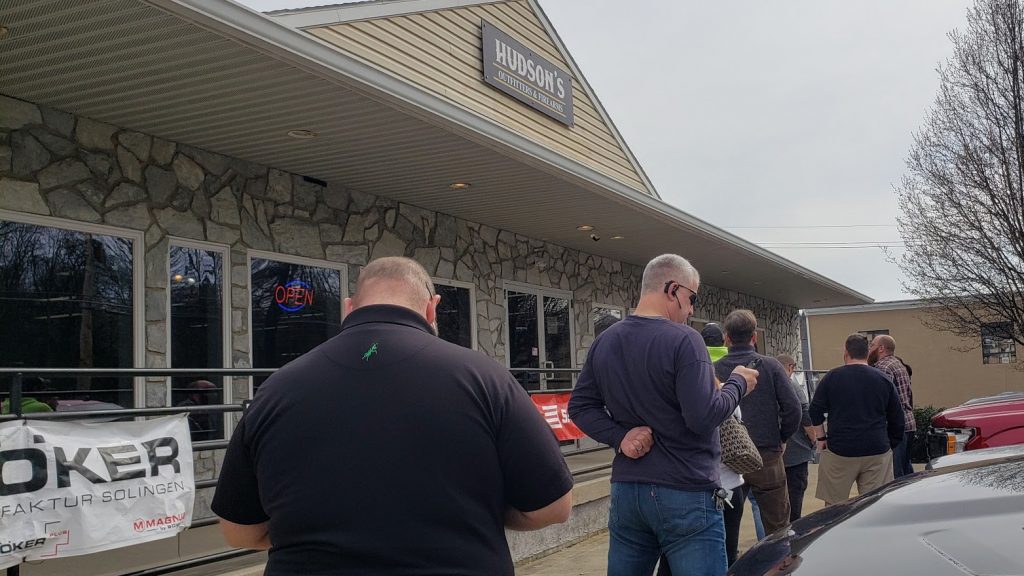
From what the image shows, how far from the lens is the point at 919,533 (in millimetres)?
2561

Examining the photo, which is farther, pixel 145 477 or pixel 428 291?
pixel 145 477

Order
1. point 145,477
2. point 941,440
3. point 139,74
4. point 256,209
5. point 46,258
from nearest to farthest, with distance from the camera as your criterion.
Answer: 1. point 145,477
2. point 139,74
3. point 46,258
4. point 941,440
5. point 256,209

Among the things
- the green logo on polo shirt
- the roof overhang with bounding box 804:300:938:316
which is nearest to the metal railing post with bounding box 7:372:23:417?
the green logo on polo shirt

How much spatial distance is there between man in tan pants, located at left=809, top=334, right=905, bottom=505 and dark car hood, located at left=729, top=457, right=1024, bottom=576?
3.61 metres

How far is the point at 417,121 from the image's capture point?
7113 millimetres

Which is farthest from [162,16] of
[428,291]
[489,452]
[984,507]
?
[984,507]

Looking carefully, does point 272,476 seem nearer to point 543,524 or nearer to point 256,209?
point 543,524

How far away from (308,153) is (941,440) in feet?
20.0

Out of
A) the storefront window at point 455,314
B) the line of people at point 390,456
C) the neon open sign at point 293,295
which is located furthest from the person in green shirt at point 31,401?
the storefront window at point 455,314

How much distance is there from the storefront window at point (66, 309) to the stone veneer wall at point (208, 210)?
0.18 meters

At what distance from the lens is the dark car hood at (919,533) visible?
233cm

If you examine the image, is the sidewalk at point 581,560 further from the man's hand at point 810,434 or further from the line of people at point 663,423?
the line of people at point 663,423

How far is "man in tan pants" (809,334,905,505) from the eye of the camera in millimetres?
6898

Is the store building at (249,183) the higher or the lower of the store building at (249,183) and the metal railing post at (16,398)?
the higher
